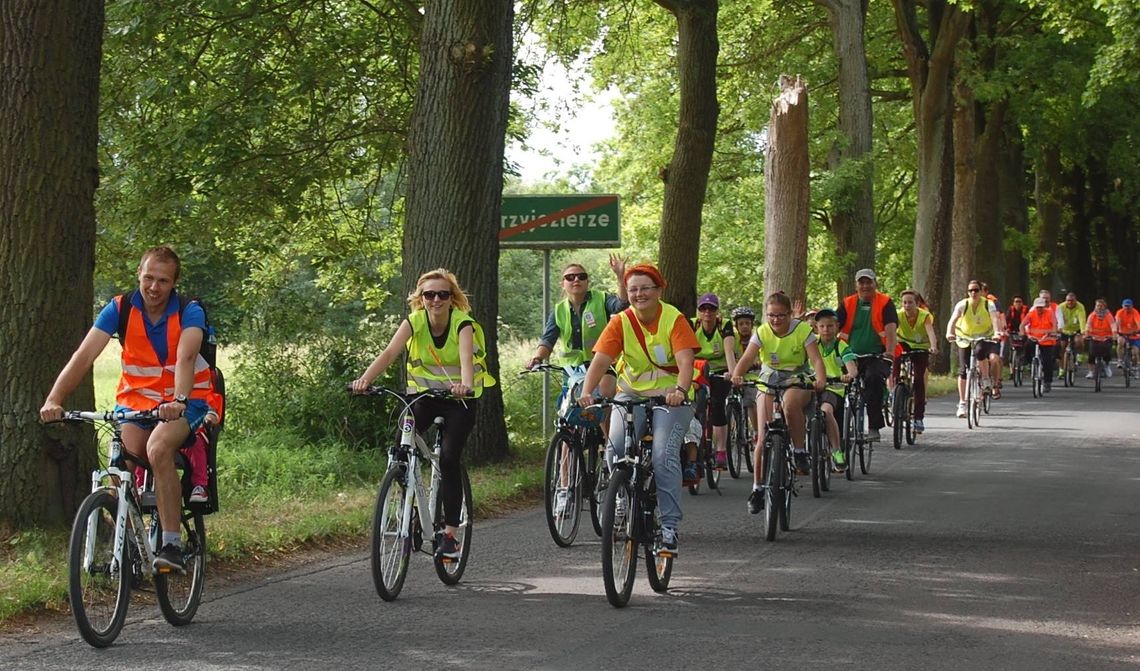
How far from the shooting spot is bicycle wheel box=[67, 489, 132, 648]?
7.35m

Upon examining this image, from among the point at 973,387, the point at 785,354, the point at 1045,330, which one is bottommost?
the point at 973,387

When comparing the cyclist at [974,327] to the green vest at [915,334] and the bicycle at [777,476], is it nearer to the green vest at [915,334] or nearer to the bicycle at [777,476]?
the green vest at [915,334]

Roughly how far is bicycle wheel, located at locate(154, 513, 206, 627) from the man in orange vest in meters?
10.3

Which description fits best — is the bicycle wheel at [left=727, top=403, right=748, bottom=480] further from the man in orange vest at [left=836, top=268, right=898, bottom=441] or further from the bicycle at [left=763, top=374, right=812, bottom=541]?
the bicycle at [left=763, top=374, right=812, bottom=541]

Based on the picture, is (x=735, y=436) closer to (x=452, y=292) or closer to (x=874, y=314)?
(x=874, y=314)

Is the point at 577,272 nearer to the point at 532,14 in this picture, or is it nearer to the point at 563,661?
the point at 563,661

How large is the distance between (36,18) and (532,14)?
1201cm

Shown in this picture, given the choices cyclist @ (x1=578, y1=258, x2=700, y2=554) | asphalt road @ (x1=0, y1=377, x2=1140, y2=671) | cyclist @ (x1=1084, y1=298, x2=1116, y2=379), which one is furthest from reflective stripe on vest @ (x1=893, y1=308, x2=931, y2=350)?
cyclist @ (x1=1084, y1=298, x2=1116, y2=379)

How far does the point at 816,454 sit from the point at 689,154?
702 cm

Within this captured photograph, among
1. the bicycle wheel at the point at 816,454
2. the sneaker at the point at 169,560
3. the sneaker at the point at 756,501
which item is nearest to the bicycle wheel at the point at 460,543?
the sneaker at the point at 169,560

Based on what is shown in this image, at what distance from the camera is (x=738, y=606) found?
8828 mm

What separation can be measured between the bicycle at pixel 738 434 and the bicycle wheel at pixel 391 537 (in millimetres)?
7613

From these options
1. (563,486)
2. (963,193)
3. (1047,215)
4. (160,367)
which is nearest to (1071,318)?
(963,193)

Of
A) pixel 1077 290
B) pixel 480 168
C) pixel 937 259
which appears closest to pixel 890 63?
pixel 937 259
